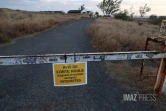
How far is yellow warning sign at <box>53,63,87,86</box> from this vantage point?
2.98 metres

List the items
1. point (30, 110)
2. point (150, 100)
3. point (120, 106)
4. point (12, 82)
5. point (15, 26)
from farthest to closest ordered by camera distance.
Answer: point (15, 26) → point (12, 82) → point (150, 100) → point (120, 106) → point (30, 110)

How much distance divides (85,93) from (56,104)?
77cm

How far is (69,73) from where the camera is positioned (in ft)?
9.91

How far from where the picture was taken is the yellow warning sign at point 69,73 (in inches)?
117

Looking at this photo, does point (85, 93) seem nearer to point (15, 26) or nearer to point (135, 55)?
point (135, 55)

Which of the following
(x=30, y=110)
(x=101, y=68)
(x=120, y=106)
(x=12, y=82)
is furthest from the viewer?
(x=101, y=68)

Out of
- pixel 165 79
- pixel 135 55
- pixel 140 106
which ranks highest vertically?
pixel 135 55

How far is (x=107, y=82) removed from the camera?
170 inches

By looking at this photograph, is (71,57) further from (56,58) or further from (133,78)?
(133,78)

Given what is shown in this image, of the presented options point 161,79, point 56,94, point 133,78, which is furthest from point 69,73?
point 133,78

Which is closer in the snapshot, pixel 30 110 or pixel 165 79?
pixel 30 110

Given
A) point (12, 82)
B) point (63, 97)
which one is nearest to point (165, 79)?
point (63, 97)

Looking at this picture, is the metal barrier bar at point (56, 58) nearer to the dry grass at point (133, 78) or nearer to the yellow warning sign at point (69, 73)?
the yellow warning sign at point (69, 73)

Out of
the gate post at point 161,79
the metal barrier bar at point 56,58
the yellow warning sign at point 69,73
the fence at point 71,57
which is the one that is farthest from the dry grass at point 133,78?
the yellow warning sign at point 69,73
